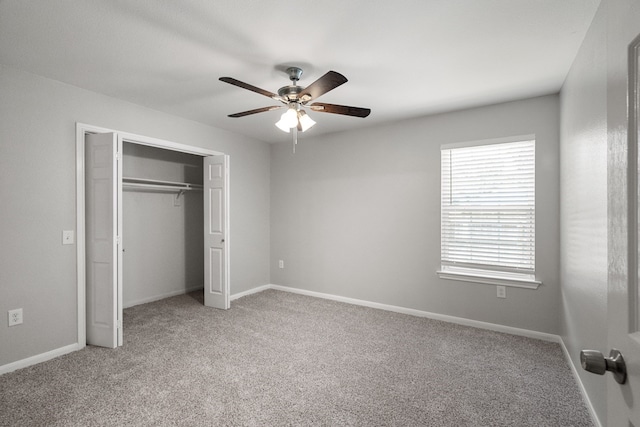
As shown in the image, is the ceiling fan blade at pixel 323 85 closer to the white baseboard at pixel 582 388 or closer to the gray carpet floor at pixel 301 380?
the gray carpet floor at pixel 301 380

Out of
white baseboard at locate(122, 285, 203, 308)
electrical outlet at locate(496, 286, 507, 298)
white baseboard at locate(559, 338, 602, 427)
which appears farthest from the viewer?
white baseboard at locate(122, 285, 203, 308)

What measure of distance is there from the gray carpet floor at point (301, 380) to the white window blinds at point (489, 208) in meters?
0.79

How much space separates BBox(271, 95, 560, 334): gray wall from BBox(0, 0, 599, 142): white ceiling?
0.59 m

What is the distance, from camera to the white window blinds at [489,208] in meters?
3.27

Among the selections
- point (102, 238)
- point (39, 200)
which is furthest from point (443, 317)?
point (39, 200)

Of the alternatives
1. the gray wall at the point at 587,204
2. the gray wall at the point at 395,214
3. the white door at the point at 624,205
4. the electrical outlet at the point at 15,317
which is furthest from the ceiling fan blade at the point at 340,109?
the electrical outlet at the point at 15,317

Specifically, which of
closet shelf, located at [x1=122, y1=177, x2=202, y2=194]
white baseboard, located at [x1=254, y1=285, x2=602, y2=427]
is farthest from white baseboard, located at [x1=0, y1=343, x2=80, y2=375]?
white baseboard, located at [x1=254, y1=285, x2=602, y2=427]

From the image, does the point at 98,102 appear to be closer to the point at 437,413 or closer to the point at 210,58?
the point at 210,58

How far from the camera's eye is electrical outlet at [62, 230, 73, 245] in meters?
2.86

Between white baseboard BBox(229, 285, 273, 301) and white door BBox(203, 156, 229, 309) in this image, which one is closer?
white door BBox(203, 156, 229, 309)

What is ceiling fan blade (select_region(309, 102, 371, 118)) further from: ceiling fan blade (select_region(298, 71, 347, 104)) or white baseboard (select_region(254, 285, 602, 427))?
white baseboard (select_region(254, 285, 602, 427))

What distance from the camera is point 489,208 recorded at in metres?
3.45

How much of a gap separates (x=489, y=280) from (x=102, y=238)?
157 inches

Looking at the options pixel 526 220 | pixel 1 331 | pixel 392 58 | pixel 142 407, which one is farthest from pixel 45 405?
pixel 526 220
